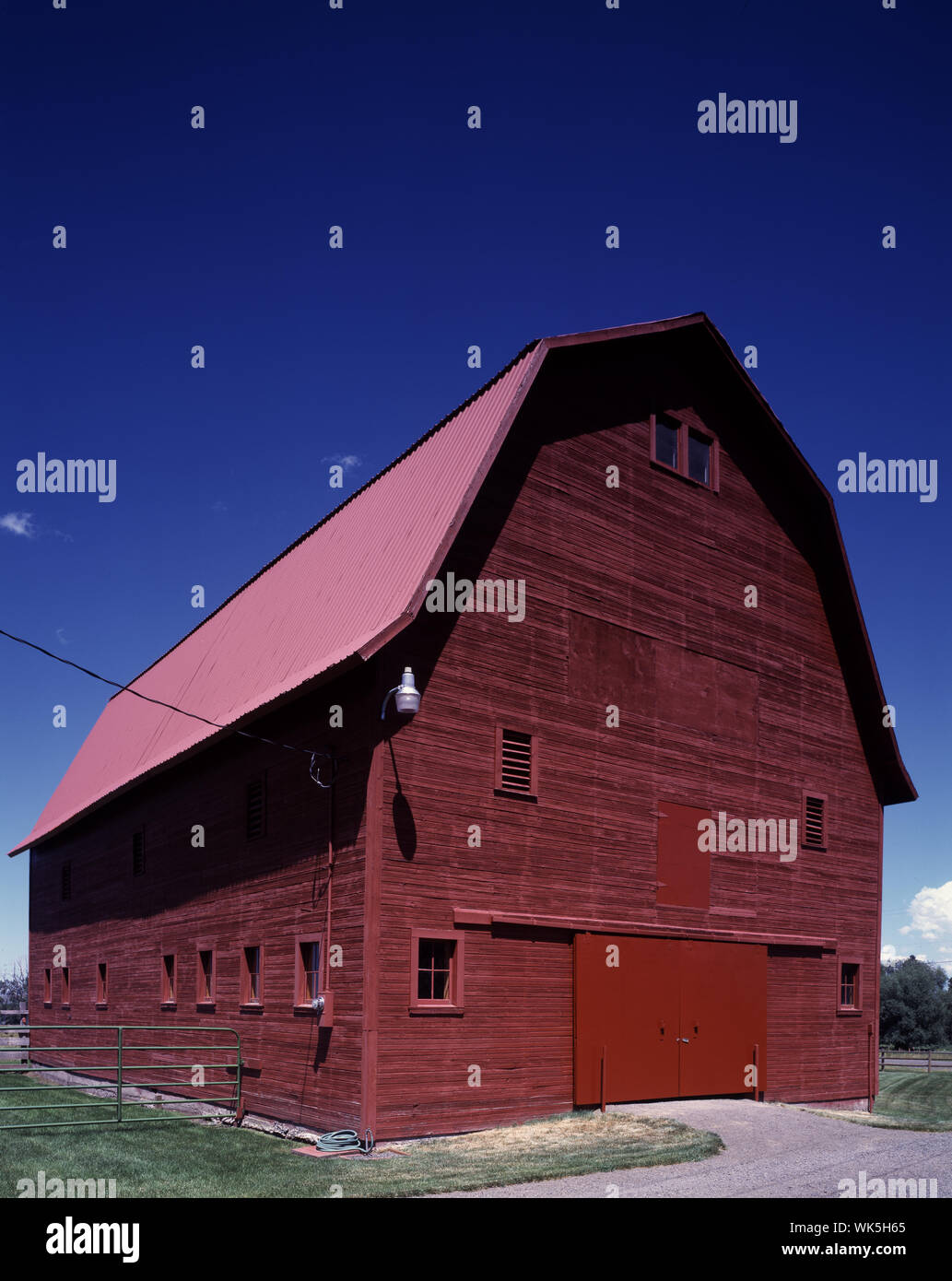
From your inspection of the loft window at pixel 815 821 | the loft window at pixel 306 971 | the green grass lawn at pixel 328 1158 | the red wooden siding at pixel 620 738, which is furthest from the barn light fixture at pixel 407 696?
the loft window at pixel 815 821

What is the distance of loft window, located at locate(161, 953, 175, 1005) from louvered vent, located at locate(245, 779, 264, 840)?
184 inches

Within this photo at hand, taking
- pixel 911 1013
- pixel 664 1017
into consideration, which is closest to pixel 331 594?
pixel 664 1017

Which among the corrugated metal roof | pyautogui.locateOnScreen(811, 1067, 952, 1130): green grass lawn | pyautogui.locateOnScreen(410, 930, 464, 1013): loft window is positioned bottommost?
pyautogui.locateOnScreen(811, 1067, 952, 1130): green grass lawn

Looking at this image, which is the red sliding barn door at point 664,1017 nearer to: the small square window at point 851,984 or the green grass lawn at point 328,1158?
the green grass lawn at point 328,1158

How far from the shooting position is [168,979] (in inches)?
890

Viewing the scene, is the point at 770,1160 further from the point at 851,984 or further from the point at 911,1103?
the point at 911,1103

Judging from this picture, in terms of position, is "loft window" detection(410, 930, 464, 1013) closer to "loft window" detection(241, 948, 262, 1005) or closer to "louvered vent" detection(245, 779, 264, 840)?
"loft window" detection(241, 948, 262, 1005)

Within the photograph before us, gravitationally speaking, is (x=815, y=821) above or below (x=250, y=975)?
above

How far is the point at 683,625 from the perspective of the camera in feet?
65.5

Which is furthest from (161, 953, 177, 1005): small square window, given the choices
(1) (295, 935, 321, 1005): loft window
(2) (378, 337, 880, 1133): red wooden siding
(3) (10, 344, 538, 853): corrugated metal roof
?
(2) (378, 337, 880, 1133): red wooden siding

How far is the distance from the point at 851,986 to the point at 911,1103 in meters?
5.37

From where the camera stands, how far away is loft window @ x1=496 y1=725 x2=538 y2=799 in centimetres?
1678
